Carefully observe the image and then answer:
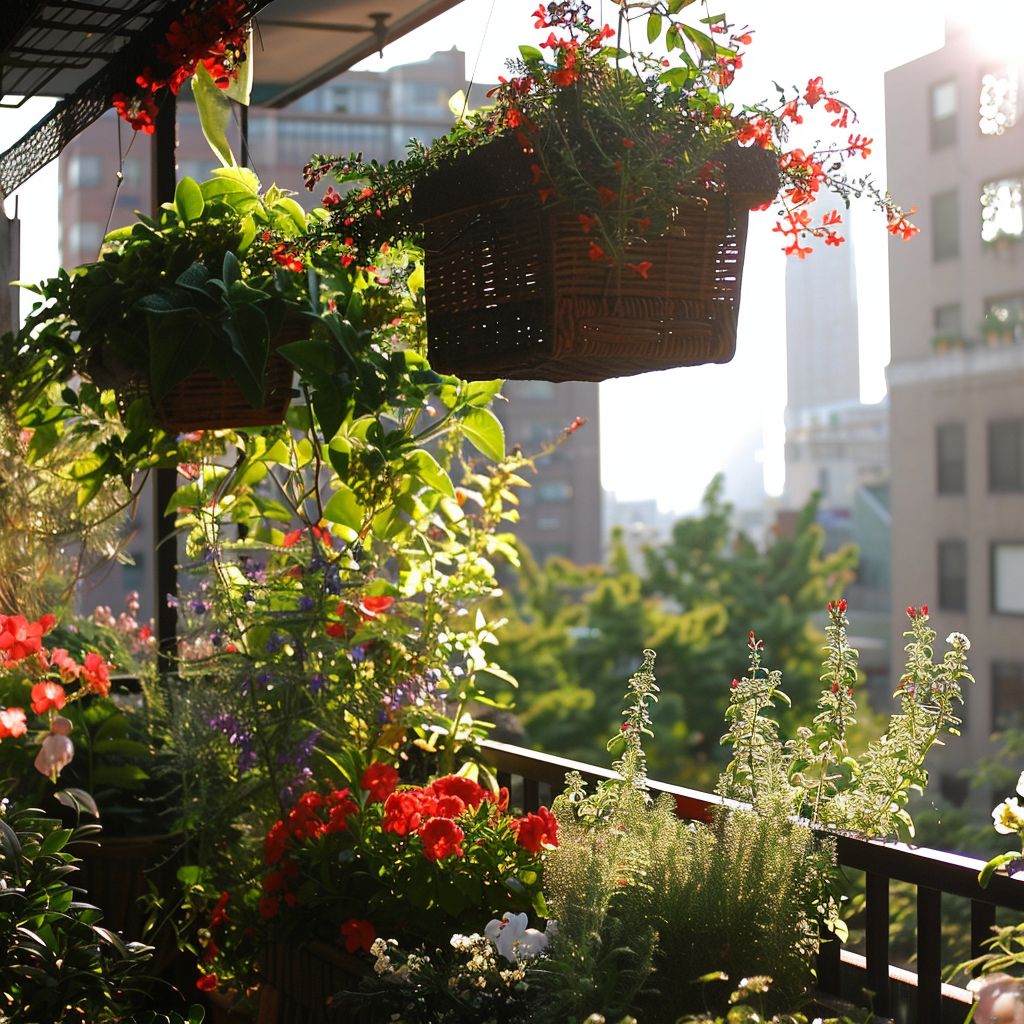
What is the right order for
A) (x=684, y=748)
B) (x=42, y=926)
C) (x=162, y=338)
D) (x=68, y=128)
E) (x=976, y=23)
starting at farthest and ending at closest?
(x=976, y=23) < (x=684, y=748) < (x=68, y=128) < (x=162, y=338) < (x=42, y=926)

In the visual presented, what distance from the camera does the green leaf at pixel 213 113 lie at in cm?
204

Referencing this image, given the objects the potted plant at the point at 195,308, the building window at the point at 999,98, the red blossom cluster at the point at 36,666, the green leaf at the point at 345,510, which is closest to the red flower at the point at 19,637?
the red blossom cluster at the point at 36,666

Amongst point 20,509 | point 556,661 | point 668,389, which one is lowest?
point 556,661

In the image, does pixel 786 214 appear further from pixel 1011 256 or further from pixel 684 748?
pixel 1011 256

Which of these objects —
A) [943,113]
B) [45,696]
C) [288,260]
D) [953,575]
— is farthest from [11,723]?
[943,113]

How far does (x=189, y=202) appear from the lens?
194cm

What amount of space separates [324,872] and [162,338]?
76 centimetres

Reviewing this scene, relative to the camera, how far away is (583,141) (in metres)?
1.23

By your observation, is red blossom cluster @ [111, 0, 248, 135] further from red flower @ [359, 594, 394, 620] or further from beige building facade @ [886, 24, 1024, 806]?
beige building facade @ [886, 24, 1024, 806]

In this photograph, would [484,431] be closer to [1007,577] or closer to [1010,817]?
[1010,817]

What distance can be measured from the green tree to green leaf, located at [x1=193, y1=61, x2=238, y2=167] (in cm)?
1489

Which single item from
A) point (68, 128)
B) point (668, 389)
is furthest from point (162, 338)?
point (668, 389)

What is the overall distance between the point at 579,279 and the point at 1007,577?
27600 mm

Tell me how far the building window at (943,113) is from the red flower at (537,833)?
2802 centimetres
